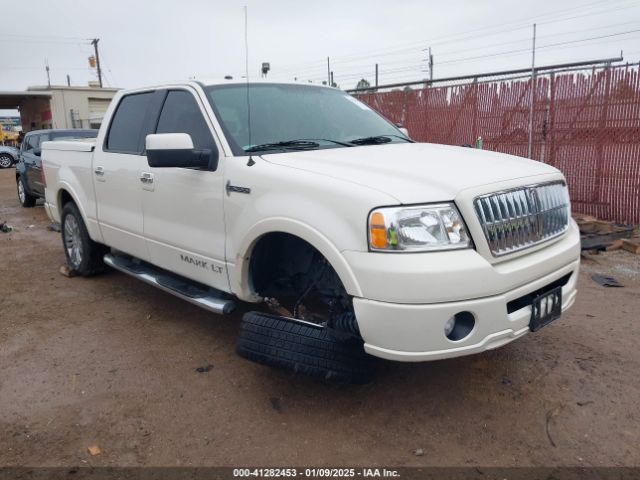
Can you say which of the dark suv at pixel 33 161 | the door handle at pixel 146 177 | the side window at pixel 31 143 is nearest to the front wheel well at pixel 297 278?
the door handle at pixel 146 177

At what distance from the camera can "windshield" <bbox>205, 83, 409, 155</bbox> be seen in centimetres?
356

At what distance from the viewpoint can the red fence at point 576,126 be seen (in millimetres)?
7648

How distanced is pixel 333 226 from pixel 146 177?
2046 mm

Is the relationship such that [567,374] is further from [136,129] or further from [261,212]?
[136,129]

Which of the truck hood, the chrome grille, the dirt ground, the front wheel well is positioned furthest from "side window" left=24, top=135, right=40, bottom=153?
the chrome grille

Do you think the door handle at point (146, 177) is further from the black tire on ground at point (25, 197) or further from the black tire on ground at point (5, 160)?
the black tire on ground at point (5, 160)

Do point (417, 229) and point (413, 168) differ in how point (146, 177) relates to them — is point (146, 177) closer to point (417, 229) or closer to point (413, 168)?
point (413, 168)

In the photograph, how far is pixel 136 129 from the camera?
4.52 m

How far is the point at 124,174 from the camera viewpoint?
14.7ft

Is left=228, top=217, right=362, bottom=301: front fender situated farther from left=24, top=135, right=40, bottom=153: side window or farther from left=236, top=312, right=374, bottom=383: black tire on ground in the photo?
left=24, top=135, right=40, bottom=153: side window

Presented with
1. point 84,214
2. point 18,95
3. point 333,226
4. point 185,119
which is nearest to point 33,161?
point 84,214

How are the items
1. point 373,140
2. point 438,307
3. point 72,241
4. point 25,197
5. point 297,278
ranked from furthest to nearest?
1. point 25,197
2. point 72,241
3. point 373,140
4. point 297,278
5. point 438,307

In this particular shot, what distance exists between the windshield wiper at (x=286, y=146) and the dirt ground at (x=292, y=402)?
1475 mm

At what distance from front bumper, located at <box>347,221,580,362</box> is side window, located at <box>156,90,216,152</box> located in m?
1.63
